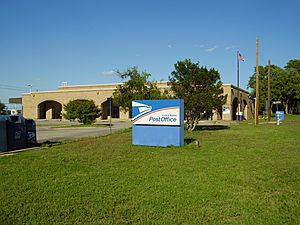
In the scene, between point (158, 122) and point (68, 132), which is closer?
point (158, 122)

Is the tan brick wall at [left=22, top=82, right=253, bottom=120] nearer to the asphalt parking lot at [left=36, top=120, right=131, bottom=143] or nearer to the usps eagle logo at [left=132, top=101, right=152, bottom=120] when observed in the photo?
the asphalt parking lot at [left=36, top=120, right=131, bottom=143]

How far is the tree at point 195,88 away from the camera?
71.9 ft

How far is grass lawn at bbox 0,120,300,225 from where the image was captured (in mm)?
4812

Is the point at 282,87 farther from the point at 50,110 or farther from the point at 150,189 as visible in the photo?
the point at 150,189

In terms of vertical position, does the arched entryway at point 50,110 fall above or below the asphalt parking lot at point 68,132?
above

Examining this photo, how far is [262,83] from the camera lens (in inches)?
2653

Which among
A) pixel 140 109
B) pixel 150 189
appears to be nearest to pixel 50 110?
pixel 140 109

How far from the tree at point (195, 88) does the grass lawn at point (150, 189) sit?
38.6 ft

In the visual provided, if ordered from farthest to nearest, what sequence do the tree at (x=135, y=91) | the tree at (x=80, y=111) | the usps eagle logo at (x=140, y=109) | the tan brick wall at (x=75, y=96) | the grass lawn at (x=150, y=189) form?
the tan brick wall at (x=75, y=96) → the tree at (x=80, y=111) → the tree at (x=135, y=91) → the usps eagle logo at (x=140, y=109) → the grass lawn at (x=150, y=189)

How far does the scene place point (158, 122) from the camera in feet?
45.4

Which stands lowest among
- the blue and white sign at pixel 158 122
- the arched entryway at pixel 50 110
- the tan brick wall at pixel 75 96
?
the blue and white sign at pixel 158 122

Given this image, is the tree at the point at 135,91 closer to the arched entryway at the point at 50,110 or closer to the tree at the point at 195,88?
the tree at the point at 195,88

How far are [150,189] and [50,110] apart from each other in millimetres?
61640

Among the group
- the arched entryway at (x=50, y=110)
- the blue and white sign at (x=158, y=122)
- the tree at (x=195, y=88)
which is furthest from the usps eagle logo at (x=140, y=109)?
the arched entryway at (x=50, y=110)
